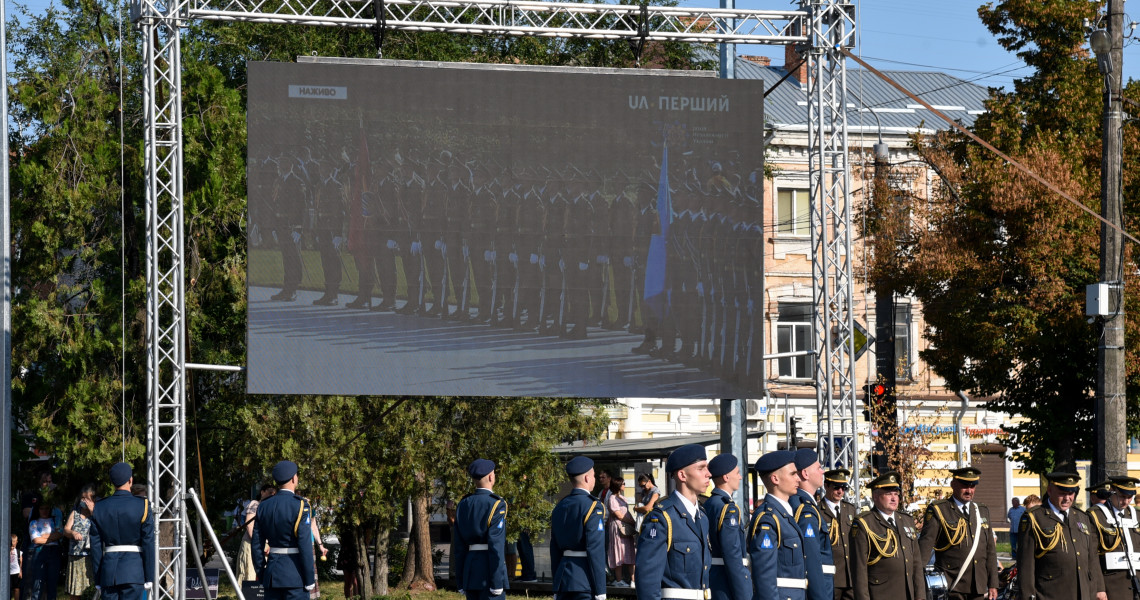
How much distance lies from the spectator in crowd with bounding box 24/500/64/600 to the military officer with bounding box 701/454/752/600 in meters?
9.54

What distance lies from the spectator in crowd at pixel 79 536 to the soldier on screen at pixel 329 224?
2964 mm

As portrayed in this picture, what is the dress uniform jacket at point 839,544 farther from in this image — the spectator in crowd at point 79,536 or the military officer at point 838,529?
the spectator in crowd at point 79,536

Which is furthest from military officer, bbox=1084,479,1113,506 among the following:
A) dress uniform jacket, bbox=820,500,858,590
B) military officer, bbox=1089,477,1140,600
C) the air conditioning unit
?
the air conditioning unit

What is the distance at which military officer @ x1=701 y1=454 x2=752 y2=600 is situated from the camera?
780 cm

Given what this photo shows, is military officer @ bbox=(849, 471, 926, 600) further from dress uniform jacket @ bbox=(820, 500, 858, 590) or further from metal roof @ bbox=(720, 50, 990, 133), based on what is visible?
metal roof @ bbox=(720, 50, 990, 133)

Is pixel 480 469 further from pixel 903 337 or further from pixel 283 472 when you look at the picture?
pixel 903 337

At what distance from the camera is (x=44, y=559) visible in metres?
15.5

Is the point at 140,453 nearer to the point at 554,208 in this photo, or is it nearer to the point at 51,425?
the point at 51,425

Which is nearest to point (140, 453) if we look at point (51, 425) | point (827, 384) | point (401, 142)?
point (51, 425)

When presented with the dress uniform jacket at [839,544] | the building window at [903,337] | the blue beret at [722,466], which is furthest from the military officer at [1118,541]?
the building window at [903,337]

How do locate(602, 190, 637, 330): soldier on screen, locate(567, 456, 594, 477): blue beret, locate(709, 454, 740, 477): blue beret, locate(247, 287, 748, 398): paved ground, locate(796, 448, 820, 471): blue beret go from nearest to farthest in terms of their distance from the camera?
locate(709, 454, 740, 477): blue beret
locate(796, 448, 820, 471): blue beret
locate(567, 456, 594, 477): blue beret
locate(247, 287, 748, 398): paved ground
locate(602, 190, 637, 330): soldier on screen

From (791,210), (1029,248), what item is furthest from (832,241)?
(791,210)

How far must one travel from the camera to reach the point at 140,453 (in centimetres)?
1816

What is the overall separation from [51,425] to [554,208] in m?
7.96
